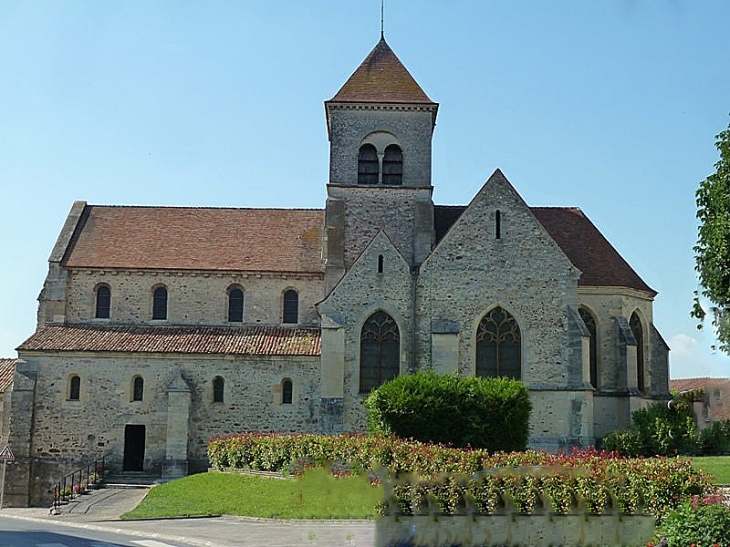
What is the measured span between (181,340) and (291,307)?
207 inches

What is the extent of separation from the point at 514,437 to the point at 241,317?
15.2m

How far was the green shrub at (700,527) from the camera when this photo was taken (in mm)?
14055

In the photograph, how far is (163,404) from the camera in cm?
3794

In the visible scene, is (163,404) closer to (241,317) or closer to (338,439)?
(241,317)

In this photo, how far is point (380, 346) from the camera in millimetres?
37156

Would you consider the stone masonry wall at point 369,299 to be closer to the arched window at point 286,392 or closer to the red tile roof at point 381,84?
the arched window at point 286,392

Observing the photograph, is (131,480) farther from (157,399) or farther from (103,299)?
(103,299)

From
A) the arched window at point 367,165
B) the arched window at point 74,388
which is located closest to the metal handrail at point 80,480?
the arched window at point 74,388

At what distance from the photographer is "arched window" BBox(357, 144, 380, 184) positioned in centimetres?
4134

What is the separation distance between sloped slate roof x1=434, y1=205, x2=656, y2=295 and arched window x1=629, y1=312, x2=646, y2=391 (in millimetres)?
1469

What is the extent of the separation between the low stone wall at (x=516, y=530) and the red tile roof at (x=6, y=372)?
27345 mm

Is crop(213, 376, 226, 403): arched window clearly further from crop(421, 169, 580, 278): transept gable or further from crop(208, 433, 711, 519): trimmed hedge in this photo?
crop(208, 433, 711, 519): trimmed hedge

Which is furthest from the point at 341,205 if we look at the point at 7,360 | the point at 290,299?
the point at 7,360

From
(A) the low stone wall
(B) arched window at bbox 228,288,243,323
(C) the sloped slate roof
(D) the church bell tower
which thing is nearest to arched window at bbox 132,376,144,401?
(B) arched window at bbox 228,288,243,323
